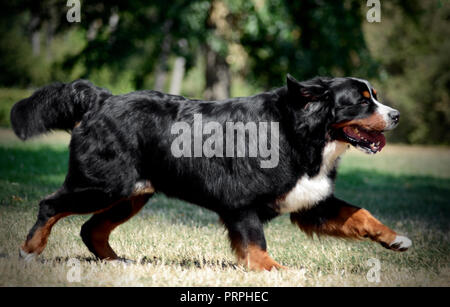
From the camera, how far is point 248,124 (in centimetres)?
449

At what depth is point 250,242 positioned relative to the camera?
4.29 meters

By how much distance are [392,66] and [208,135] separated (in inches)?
1212

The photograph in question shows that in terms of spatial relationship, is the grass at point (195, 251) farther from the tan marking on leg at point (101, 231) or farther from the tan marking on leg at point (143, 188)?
the tan marking on leg at point (143, 188)

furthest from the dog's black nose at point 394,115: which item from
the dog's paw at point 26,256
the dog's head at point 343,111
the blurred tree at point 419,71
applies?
the blurred tree at point 419,71

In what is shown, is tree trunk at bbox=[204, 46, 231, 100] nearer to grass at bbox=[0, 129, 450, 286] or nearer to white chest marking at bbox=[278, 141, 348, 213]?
grass at bbox=[0, 129, 450, 286]

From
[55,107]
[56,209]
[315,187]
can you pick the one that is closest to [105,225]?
[56,209]

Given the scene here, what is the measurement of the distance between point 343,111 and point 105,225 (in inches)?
93.7

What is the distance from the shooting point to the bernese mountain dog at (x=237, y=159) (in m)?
4.37

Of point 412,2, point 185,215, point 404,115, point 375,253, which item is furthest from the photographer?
point 404,115

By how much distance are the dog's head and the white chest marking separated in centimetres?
12

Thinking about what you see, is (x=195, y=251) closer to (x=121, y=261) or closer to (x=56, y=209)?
(x=121, y=261)
